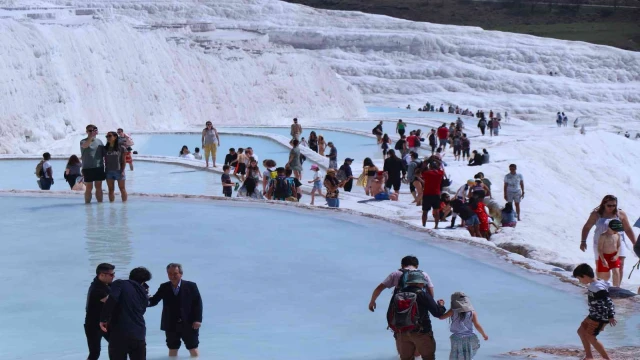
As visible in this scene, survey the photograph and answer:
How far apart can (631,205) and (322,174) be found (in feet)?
37.5

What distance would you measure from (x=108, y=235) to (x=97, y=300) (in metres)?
5.46

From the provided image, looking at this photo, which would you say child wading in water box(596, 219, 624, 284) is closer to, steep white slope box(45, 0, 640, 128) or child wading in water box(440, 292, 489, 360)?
child wading in water box(440, 292, 489, 360)

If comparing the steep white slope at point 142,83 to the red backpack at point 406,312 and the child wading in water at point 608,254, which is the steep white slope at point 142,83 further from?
A: the red backpack at point 406,312

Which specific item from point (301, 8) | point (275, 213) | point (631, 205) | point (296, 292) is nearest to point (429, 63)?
point (301, 8)

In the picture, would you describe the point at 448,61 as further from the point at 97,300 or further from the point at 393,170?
the point at 97,300

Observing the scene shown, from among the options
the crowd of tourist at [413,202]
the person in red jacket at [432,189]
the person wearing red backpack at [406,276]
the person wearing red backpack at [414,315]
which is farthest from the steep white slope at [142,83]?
the person wearing red backpack at [414,315]

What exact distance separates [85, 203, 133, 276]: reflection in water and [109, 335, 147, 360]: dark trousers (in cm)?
362

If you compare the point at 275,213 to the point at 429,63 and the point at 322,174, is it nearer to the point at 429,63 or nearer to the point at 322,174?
the point at 322,174

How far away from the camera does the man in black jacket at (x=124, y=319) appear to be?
6004 millimetres

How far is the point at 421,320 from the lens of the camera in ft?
20.2

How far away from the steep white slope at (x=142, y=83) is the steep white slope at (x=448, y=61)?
1461 cm

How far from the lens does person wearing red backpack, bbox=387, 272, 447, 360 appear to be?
612cm

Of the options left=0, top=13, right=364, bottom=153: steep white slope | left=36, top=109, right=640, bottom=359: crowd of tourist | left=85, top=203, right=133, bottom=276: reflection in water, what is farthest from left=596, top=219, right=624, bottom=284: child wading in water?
left=0, top=13, right=364, bottom=153: steep white slope

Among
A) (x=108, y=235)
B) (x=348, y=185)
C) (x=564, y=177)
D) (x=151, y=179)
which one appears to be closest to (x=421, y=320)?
(x=108, y=235)
